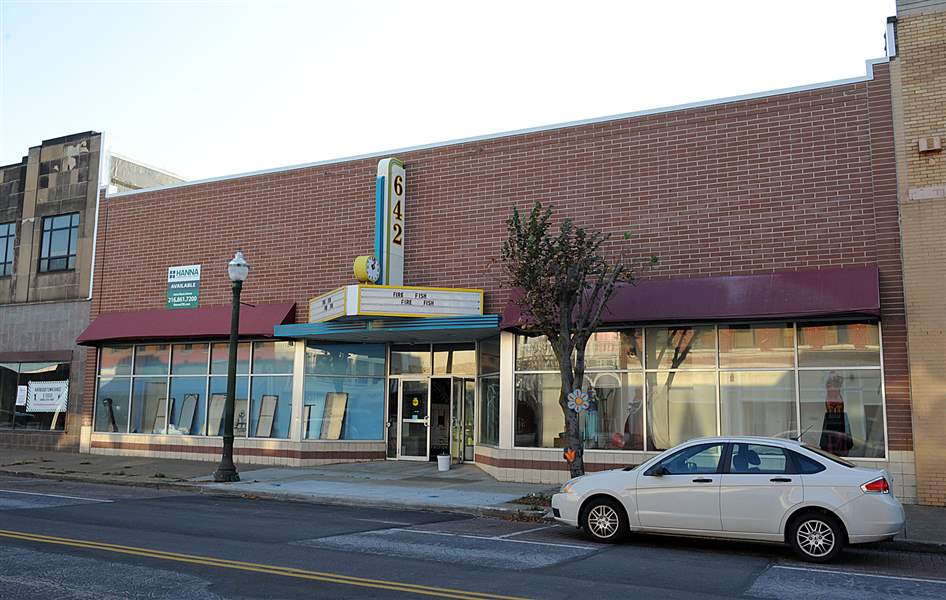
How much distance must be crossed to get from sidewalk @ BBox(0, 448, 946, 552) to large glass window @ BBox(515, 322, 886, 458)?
163 cm

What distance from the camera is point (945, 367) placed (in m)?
14.3

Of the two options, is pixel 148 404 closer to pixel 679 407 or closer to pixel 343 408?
pixel 343 408

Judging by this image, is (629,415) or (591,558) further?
(629,415)

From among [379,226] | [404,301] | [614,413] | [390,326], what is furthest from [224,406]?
[614,413]

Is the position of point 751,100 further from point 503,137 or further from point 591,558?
point 591,558

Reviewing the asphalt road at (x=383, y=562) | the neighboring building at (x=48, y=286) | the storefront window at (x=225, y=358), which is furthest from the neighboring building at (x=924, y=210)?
the neighboring building at (x=48, y=286)

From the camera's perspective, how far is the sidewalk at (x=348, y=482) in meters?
13.8

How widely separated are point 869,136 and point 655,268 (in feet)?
15.7

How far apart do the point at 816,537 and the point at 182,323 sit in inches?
701

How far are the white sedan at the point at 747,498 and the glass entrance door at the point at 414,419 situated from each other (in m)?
10.7

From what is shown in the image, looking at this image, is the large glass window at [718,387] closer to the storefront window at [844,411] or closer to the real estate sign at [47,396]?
the storefront window at [844,411]

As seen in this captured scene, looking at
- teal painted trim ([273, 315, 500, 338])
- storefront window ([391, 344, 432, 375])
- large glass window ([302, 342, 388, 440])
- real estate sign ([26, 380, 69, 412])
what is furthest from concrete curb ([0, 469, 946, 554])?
storefront window ([391, 344, 432, 375])

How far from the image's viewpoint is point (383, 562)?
917cm

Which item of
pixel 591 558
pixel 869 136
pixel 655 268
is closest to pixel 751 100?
pixel 869 136
